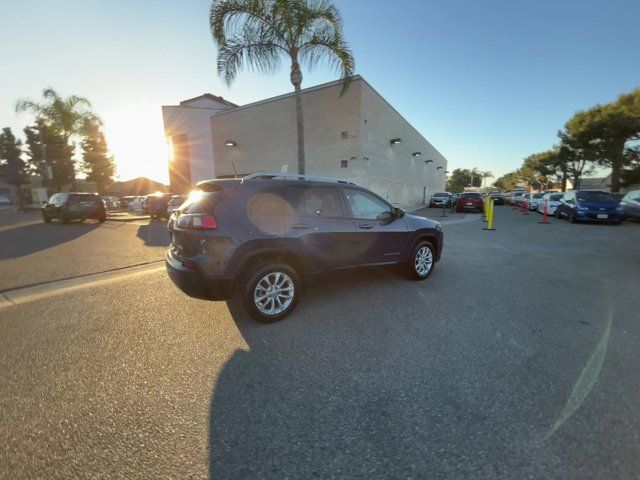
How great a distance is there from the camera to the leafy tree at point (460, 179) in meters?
98.5

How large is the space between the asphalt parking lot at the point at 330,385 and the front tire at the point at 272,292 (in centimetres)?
20

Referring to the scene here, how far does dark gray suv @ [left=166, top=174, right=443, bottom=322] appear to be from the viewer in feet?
10.5

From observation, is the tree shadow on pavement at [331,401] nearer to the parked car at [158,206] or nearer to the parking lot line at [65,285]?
the parking lot line at [65,285]

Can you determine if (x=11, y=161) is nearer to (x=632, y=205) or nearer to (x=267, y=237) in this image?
(x=267, y=237)

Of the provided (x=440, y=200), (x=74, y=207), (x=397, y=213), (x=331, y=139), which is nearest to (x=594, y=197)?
(x=440, y=200)

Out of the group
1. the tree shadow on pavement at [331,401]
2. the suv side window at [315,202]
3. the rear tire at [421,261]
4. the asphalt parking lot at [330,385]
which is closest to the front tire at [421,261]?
the rear tire at [421,261]

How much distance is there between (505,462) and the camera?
5.46 feet

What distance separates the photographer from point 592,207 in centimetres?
1305

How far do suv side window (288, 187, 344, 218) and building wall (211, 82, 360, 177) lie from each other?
14.9 metres

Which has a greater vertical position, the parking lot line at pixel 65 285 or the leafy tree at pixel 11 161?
the leafy tree at pixel 11 161

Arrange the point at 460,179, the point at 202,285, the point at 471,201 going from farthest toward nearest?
the point at 460,179
the point at 471,201
the point at 202,285

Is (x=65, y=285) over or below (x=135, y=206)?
below

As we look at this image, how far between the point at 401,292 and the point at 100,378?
3780 millimetres

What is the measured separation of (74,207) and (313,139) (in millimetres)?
14060
